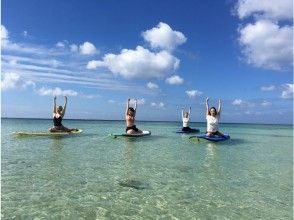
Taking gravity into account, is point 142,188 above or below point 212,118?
below

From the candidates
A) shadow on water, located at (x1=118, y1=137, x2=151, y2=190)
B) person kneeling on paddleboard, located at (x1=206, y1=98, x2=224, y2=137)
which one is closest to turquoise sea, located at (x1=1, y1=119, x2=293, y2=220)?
shadow on water, located at (x1=118, y1=137, x2=151, y2=190)

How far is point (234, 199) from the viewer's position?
8.24m

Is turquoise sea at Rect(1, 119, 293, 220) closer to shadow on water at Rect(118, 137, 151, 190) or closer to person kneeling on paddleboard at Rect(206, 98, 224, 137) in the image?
shadow on water at Rect(118, 137, 151, 190)

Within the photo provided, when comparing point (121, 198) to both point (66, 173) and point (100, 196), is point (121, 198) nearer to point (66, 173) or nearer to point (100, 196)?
point (100, 196)

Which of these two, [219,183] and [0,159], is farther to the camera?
[0,159]

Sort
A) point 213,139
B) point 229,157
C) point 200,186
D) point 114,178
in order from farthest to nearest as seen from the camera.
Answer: point 213,139 → point 229,157 → point 114,178 → point 200,186

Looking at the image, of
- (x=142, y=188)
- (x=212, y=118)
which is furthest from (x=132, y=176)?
(x=212, y=118)

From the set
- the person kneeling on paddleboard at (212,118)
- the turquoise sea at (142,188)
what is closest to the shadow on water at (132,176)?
the turquoise sea at (142,188)

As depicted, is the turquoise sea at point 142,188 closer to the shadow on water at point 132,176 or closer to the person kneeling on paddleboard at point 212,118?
the shadow on water at point 132,176

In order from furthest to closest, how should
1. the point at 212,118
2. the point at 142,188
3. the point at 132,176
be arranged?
1. the point at 212,118
2. the point at 132,176
3. the point at 142,188

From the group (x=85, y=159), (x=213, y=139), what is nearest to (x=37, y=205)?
(x=85, y=159)

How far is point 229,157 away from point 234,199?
755 centimetres

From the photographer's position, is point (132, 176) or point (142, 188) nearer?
point (142, 188)

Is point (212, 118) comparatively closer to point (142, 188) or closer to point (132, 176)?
point (132, 176)
